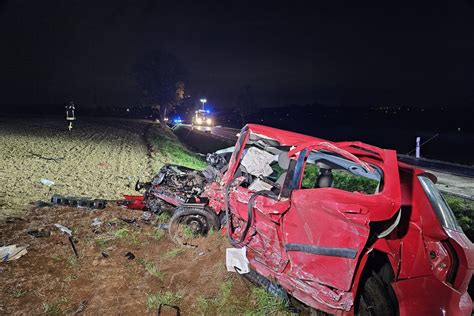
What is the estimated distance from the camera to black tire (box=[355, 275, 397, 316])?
2.92 m

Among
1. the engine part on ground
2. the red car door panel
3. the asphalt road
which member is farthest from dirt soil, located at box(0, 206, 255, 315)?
the asphalt road

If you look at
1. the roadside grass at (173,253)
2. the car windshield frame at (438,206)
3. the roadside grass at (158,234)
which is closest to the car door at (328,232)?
the car windshield frame at (438,206)

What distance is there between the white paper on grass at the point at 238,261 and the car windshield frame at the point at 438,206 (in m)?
2.22

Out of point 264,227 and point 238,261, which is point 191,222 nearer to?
point 238,261

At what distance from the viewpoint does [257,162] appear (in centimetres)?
530

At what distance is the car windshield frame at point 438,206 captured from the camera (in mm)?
2943

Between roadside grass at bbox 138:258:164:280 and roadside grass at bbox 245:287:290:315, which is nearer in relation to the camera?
roadside grass at bbox 245:287:290:315

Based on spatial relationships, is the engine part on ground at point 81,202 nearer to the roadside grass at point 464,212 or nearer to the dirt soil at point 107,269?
the dirt soil at point 107,269

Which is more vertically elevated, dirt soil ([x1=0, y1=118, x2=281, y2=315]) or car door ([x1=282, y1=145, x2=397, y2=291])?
car door ([x1=282, y1=145, x2=397, y2=291])

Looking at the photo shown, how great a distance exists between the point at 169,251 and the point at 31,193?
470 centimetres

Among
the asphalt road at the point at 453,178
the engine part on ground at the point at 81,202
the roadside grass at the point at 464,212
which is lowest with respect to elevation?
the engine part on ground at the point at 81,202

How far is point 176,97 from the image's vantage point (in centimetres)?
5538

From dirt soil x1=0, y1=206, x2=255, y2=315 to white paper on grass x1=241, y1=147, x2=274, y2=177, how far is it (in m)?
1.22

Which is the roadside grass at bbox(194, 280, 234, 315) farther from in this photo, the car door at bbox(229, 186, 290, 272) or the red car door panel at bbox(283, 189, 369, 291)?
the red car door panel at bbox(283, 189, 369, 291)
